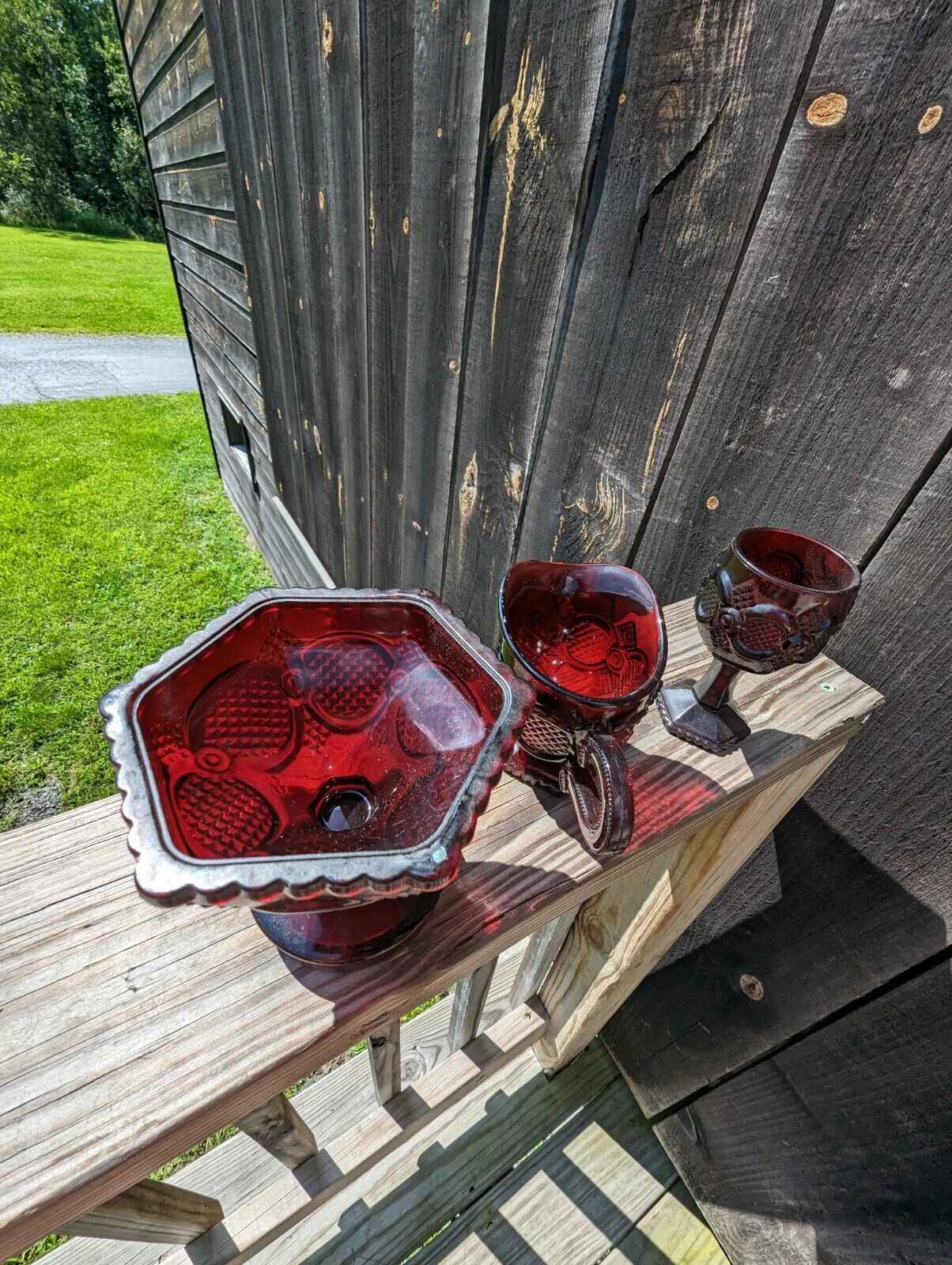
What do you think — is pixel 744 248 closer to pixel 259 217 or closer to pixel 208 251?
pixel 259 217

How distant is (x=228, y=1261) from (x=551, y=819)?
928 mm

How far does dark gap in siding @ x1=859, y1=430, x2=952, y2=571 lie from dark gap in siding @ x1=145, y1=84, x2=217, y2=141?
283cm

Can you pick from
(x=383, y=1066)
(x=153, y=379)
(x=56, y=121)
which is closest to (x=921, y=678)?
(x=383, y=1066)

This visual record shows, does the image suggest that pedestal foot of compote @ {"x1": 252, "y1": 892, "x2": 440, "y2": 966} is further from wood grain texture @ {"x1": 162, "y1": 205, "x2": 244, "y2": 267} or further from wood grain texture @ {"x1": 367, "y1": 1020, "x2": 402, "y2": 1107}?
wood grain texture @ {"x1": 162, "y1": 205, "x2": 244, "y2": 267}

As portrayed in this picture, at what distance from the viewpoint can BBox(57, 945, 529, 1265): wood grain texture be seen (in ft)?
3.40

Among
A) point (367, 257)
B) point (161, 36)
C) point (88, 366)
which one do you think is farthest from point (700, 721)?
point (88, 366)

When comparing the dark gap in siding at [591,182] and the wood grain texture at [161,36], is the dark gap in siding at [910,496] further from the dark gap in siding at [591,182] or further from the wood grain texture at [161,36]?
the wood grain texture at [161,36]

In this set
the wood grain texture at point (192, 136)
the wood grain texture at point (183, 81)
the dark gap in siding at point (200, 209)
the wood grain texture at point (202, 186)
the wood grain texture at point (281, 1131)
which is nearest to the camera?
the wood grain texture at point (281, 1131)

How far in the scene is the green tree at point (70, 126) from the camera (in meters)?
19.1

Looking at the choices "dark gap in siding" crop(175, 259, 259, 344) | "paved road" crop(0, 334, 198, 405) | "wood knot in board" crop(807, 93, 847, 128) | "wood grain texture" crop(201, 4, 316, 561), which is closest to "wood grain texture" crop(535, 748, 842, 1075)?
"wood knot in board" crop(807, 93, 847, 128)

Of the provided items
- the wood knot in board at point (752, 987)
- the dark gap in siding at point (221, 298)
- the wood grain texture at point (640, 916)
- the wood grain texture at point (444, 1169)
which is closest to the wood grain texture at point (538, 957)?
the wood grain texture at point (640, 916)

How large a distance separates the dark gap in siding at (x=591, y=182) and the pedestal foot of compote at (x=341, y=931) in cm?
81

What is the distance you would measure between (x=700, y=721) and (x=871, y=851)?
33 cm

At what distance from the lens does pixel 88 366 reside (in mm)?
7602
